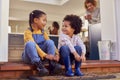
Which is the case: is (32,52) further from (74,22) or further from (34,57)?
(74,22)

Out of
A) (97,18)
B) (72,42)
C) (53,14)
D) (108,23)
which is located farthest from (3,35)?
(53,14)

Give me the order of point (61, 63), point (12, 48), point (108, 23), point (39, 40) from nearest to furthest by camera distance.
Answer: point (61, 63) < point (39, 40) < point (108, 23) < point (12, 48)

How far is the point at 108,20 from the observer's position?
99.8 inches

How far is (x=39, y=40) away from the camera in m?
1.81

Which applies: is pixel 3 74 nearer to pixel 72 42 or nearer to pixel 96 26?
pixel 72 42

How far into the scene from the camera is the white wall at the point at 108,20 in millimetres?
2451

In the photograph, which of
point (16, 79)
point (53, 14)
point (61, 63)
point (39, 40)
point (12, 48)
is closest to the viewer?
point (16, 79)

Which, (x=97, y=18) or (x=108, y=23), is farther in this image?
(x=97, y=18)

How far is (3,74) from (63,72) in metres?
0.52

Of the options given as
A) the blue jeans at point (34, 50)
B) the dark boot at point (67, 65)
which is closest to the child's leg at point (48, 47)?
the blue jeans at point (34, 50)

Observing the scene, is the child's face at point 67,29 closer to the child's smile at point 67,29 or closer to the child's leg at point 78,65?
the child's smile at point 67,29

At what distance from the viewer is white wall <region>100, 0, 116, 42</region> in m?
2.45

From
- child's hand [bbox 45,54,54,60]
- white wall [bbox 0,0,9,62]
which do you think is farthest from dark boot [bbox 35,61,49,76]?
white wall [bbox 0,0,9,62]

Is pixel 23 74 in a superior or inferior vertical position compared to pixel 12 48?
inferior
